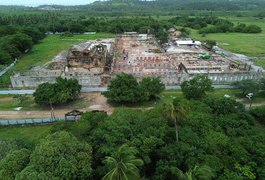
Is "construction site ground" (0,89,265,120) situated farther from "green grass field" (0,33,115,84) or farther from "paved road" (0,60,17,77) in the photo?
"green grass field" (0,33,115,84)

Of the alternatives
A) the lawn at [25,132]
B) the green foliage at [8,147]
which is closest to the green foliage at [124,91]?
the lawn at [25,132]

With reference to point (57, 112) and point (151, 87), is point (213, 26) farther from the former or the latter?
point (57, 112)

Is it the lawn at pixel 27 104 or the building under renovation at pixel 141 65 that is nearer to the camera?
the lawn at pixel 27 104

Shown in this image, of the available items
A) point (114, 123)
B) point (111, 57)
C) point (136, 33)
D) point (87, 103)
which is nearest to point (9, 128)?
point (87, 103)

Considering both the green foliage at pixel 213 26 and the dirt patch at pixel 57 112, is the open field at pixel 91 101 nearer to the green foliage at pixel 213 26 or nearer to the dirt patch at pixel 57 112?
the dirt patch at pixel 57 112

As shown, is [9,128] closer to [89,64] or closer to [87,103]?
[87,103]

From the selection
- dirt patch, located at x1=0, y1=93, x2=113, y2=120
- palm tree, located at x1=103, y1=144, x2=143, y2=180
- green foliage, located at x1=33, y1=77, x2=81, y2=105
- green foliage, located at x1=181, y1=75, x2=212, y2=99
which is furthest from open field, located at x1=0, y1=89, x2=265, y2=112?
palm tree, located at x1=103, y1=144, x2=143, y2=180
